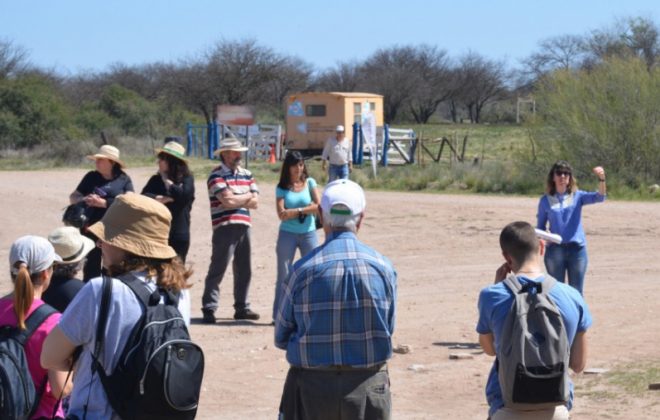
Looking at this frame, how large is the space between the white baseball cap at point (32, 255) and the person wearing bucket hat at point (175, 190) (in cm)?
523

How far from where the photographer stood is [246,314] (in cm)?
1104

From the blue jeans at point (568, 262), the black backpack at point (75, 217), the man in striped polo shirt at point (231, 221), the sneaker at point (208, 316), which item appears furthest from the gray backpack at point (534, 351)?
the sneaker at point (208, 316)

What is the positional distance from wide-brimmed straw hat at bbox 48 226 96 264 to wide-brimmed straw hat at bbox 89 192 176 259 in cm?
133

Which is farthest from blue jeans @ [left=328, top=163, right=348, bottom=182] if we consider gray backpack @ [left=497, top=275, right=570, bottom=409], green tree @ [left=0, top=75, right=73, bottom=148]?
green tree @ [left=0, top=75, right=73, bottom=148]

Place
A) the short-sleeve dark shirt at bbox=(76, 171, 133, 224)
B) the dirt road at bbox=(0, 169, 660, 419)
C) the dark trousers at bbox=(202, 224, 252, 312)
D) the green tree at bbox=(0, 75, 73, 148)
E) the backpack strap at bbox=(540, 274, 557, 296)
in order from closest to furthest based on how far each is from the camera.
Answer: the backpack strap at bbox=(540, 274, 557, 296) < the dirt road at bbox=(0, 169, 660, 419) < the short-sleeve dark shirt at bbox=(76, 171, 133, 224) < the dark trousers at bbox=(202, 224, 252, 312) < the green tree at bbox=(0, 75, 73, 148)

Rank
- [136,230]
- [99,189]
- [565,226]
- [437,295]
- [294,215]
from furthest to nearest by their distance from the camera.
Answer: [437,295] → [294,215] → [99,189] → [565,226] → [136,230]

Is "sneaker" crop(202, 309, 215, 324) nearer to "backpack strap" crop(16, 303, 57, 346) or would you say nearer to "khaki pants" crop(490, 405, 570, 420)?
"backpack strap" crop(16, 303, 57, 346)

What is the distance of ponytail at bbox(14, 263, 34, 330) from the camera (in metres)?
4.50

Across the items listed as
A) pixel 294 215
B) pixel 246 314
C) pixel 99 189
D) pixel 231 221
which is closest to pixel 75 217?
pixel 99 189

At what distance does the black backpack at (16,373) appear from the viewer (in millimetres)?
4441

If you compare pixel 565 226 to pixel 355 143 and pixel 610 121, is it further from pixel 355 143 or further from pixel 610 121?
pixel 355 143

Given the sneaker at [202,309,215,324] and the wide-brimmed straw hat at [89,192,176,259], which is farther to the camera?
the sneaker at [202,309,215,324]

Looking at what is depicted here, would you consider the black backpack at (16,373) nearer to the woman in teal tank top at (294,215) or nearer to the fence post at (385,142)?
the woman in teal tank top at (294,215)

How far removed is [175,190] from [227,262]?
43.4 inches
